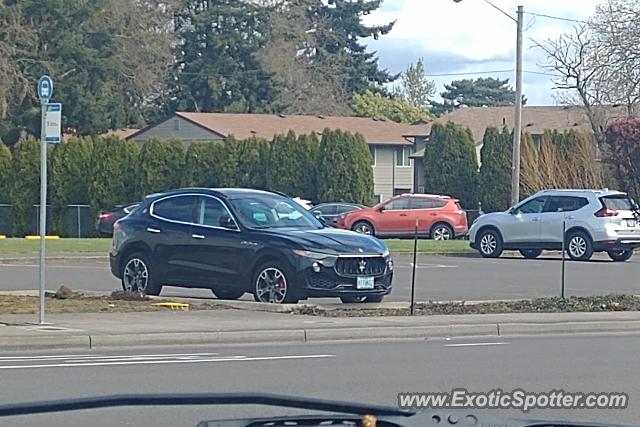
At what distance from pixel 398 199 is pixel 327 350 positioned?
2837 cm

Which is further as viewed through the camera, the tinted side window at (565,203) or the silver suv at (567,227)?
the tinted side window at (565,203)

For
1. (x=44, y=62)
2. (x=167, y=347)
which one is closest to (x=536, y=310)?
(x=167, y=347)

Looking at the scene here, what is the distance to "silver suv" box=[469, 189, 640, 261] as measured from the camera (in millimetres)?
31203

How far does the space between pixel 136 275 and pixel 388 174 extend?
5329 cm

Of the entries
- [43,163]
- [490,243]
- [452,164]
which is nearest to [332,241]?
[43,163]

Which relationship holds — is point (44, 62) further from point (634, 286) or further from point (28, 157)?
point (634, 286)

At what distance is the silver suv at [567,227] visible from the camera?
102 ft

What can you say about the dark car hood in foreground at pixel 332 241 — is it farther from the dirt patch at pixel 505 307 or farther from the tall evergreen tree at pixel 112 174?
the tall evergreen tree at pixel 112 174

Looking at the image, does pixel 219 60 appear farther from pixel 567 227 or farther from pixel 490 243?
pixel 567 227

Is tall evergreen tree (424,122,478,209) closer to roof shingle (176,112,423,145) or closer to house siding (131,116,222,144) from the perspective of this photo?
roof shingle (176,112,423,145)

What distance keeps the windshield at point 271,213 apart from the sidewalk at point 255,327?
1568 millimetres

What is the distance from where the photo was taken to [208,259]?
19.1 meters

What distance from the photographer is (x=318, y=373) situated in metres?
12.6

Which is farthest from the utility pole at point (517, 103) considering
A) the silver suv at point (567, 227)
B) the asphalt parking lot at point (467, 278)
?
the asphalt parking lot at point (467, 278)
